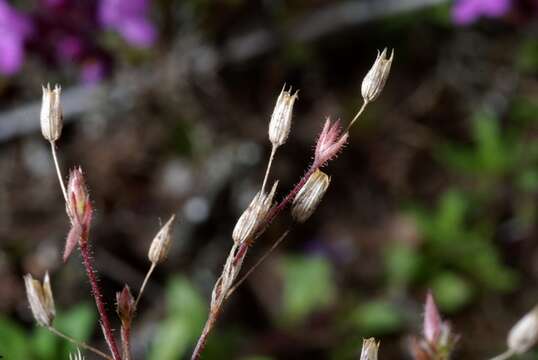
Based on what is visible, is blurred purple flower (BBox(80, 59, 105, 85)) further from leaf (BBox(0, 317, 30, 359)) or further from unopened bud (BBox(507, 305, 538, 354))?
unopened bud (BBox(507, 305, 538, 354))

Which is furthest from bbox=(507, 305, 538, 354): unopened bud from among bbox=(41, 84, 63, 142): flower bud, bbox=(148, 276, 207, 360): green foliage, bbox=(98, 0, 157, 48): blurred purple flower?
bbox=(98, 0, 157, 48): blurred purple flower

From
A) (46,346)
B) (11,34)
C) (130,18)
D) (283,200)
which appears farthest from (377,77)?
(11,34)

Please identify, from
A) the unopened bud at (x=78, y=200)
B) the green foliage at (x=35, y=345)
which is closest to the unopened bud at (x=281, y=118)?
the unopened bud at (x=78, y=200)

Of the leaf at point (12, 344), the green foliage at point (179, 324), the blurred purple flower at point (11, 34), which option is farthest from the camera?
the blurred purple flower at point (11, 34)

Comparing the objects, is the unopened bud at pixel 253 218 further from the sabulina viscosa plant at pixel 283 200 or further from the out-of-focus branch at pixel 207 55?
the out-of-focus branch at pixel 207 55

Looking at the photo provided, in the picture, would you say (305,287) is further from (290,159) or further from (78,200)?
(78,200)

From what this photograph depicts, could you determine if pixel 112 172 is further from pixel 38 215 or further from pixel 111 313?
pixel 111 313
